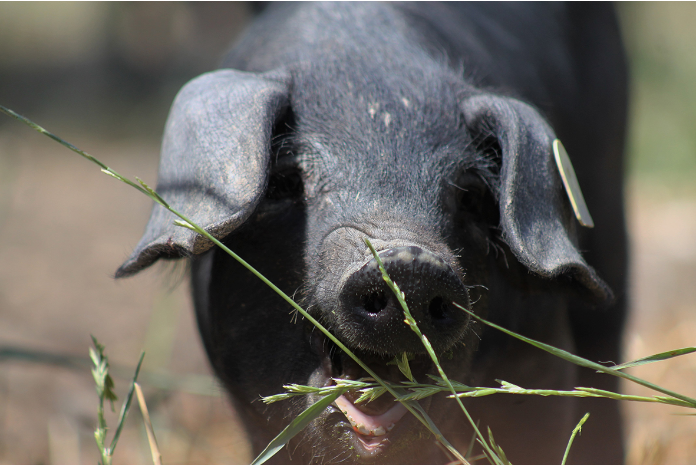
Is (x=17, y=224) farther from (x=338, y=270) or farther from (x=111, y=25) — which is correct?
(x=111, y=25)

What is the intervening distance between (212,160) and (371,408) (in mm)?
680

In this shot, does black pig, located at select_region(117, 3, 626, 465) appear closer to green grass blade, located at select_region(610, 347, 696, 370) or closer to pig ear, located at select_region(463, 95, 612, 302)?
pig ear, located at select_region(463, 95, 612, 302)

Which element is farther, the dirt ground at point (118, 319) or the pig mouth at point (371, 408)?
the dirt ground at point (118, 319)

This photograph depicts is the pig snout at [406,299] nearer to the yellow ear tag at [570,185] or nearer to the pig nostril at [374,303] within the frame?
the pig nostril at [374,303]

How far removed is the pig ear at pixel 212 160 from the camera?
1.46 m

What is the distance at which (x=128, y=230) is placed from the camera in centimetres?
557

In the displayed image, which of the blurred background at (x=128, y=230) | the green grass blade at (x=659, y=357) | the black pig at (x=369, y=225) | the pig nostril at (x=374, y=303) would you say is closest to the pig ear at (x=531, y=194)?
the black pig at (x=369, y=225)

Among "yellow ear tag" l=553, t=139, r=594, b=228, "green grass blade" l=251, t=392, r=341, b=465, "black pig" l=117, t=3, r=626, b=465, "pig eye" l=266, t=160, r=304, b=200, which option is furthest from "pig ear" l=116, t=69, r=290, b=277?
"yellow ear tag" l=553, t=139, r=594, b=228

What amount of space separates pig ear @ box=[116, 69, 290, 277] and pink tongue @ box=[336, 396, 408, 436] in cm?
48

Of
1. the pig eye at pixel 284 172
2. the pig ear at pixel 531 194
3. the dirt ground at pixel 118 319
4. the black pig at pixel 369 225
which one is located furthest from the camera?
the dirt ground at pixel 118 319

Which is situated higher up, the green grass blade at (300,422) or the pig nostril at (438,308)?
the pig nostril at (438,308)

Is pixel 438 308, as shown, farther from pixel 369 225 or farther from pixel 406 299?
pixel 369 225

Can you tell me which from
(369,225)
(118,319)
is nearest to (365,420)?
(369,225)

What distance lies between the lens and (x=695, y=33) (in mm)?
10734
